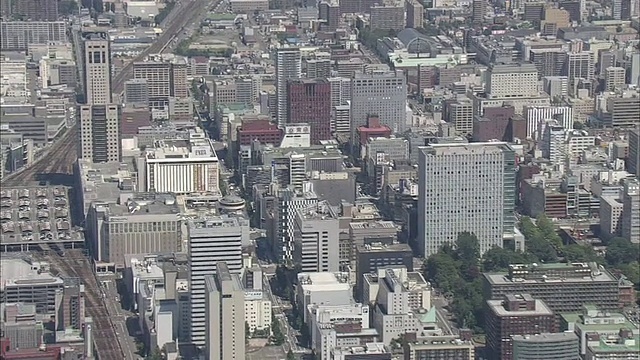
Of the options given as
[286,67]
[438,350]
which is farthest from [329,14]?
[438,350]

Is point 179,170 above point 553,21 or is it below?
below

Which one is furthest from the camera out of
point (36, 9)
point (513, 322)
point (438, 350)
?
point (36, 9)

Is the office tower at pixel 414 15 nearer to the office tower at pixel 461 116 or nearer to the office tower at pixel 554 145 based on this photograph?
the office tower at pixel 461 116

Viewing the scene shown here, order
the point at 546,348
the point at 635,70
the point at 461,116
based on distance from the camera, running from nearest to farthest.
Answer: the point at 546,348, the point at 461,116, the point at 635,70

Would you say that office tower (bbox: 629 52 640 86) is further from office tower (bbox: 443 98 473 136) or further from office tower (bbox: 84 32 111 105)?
office tower (bbox: 84 32 111 105)

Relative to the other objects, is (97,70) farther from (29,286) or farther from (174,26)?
(29,286)

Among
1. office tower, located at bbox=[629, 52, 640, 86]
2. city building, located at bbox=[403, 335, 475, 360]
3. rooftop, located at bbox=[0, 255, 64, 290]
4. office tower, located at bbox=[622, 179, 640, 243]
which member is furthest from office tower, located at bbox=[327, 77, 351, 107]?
city building, located at bbox=[403, 335, 475, 360]

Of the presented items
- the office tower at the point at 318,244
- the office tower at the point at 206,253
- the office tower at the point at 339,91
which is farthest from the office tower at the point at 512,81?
the office tower at the point at 206,253

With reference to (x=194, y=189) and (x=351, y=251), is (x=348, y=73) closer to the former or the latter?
(x=194, y=189)
